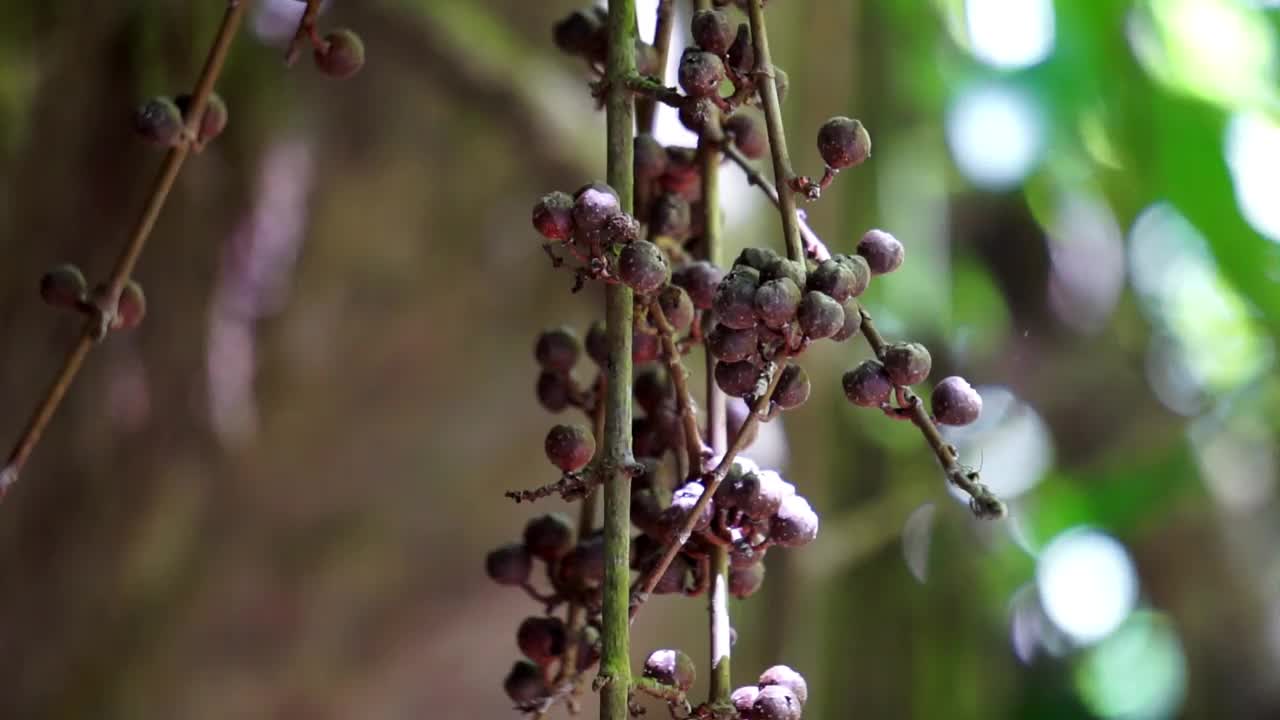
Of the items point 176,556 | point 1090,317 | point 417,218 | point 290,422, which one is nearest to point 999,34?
point 1090,317

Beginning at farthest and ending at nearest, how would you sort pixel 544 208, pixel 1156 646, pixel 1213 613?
pixel 1156 646 → pixel 1213 613 → pixel 544 208

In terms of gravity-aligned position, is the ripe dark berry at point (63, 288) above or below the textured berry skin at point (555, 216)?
above

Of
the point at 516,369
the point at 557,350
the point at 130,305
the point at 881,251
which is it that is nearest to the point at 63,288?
the point at 130,305

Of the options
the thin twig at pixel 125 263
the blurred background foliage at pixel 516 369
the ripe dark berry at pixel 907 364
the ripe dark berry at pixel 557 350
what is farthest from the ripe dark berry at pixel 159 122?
the blurred background foliage at pixel 516 369

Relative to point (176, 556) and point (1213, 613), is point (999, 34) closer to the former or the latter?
point (1213, 613)

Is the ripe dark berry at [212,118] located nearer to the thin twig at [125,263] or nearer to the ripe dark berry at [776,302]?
the thin twig at [125,263]

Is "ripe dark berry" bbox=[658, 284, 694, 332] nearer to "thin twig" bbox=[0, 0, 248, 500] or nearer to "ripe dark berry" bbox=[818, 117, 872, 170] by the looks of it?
"ripe dark berry" bbox=[818, 117, 872, 170]

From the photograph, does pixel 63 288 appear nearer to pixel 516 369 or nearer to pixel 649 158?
pixel 649 158
